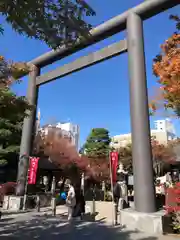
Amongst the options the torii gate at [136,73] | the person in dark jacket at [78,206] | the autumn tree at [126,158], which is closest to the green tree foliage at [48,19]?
the torii gate at [136,73]

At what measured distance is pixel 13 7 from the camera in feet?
11.0

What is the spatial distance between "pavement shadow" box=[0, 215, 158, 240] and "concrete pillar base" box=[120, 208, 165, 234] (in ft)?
1.31

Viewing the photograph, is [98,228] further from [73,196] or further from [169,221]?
[169,221]

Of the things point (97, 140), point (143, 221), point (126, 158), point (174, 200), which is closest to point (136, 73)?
point (174, 200)

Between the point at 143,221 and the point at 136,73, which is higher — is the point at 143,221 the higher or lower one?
the lower one

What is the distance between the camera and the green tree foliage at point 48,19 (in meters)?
3.38

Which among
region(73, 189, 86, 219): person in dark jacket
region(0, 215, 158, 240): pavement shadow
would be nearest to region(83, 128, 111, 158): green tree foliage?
region(73, 189, 86, 219): person in dark jacket

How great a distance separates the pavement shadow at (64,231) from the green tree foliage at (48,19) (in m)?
4.92

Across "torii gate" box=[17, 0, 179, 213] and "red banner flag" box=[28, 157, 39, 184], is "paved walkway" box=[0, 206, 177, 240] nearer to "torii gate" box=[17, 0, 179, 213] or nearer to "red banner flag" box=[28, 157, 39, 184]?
"torii gate" box=[17, 0, 179, 213]

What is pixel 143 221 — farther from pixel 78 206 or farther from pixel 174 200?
pixel 78 206

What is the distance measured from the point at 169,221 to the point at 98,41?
8233 mm

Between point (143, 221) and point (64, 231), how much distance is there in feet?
7.87

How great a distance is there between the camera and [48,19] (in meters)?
3.75

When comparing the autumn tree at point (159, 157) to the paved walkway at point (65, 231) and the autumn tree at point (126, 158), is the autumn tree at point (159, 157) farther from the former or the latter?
the paved walkway at point (65, 231)
